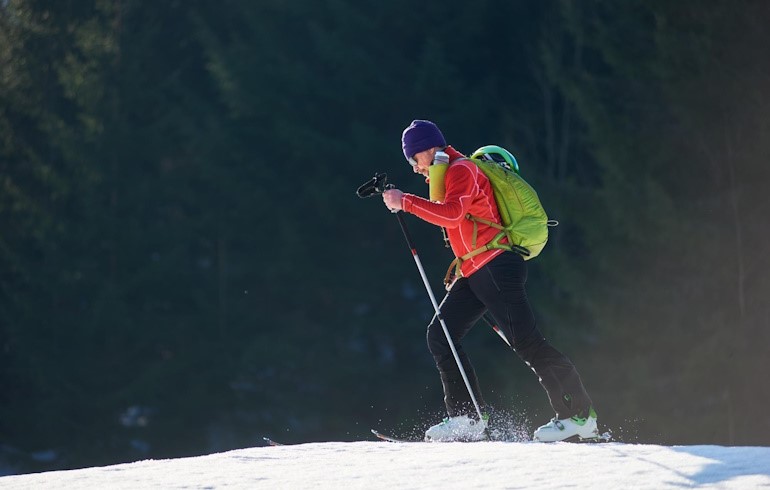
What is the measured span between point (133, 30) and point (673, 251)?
12688 mm

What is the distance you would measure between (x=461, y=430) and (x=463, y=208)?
1.33m

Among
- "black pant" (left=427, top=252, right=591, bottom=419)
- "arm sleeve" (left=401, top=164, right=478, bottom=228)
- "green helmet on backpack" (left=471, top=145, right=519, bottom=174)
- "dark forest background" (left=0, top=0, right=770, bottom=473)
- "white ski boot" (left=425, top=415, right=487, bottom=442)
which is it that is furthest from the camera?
"dark forest background" (left=0, top=0, right=770, bottom=473)

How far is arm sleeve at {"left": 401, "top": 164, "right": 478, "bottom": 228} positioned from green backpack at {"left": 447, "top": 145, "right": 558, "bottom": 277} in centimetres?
17

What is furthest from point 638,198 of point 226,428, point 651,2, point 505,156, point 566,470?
point 566,470

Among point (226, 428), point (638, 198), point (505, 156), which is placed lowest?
point (226, 428)

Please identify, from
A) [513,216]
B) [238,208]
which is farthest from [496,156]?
[238,208]

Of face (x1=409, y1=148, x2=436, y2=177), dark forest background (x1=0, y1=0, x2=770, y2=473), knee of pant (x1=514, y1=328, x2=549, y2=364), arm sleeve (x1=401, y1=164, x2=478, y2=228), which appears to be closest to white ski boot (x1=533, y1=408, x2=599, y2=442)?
knee of pant (x1=514, y1=328, x2=549, y2=364)

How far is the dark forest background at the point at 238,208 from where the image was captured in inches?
989

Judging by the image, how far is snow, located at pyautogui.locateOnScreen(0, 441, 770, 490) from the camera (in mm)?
5137

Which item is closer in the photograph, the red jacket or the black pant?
the red jacket

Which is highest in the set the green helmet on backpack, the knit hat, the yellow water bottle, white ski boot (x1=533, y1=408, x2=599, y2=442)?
the knit hat

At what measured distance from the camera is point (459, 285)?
21.8ft

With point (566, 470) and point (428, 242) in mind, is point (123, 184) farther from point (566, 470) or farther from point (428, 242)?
point (566, 470)

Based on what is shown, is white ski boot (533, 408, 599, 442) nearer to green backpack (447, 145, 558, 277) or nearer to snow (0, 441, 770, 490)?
snow (0, 441, 770, 490)
